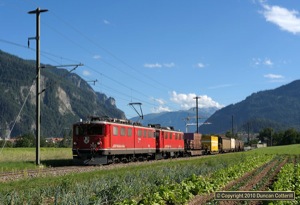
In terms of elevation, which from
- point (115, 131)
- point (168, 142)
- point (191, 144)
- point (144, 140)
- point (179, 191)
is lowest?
point (179, 191)

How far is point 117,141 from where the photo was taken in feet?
118

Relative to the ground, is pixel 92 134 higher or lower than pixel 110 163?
higher

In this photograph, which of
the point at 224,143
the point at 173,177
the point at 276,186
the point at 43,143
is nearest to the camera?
the point at 276,186

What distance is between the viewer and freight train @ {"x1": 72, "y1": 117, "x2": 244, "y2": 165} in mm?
34059

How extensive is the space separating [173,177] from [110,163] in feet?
60.3

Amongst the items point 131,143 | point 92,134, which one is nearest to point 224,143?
point 131,143

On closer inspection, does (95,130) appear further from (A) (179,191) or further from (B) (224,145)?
(B) (224,145)

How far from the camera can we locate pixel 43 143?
116188mm

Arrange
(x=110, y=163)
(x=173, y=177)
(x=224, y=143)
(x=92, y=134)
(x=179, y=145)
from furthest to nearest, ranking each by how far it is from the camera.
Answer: (x=224, y=143) → (x=179, y=145) → (x=110, y=163) → (x=92, y=134) → (x=173, y=177)

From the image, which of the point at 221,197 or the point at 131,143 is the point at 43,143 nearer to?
the point at 131,143

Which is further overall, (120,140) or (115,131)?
(120,140)

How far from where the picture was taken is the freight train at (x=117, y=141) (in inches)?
1341

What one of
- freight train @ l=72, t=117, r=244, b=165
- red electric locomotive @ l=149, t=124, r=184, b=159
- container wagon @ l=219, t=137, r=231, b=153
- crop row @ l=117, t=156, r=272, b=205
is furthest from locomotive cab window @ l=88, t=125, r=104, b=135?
container wagon @ l=219, t=137, r=231, b=153

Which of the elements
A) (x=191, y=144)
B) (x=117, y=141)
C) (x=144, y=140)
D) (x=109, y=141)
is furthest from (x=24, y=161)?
(x=191, y=144)
